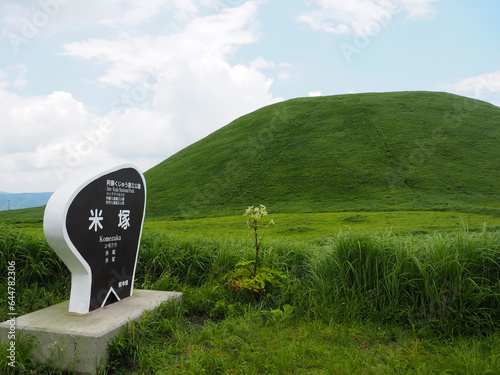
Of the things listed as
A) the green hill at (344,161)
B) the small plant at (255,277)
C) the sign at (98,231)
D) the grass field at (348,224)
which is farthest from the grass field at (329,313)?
the green hill at (344,161)

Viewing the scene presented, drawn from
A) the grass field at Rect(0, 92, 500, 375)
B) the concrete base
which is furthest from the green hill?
the concrete base

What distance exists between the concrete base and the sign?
0.95 feet

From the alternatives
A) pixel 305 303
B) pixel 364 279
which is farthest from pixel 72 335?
pixel 364 279

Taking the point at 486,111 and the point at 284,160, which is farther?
the point at 486,111

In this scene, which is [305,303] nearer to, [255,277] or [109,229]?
[255,277]

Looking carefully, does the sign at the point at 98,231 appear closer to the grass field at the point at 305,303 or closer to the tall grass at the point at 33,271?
the grass field at the point at 305,303

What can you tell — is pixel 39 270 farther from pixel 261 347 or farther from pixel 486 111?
pixel 486 111

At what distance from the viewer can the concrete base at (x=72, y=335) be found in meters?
3.78

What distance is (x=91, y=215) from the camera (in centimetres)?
454

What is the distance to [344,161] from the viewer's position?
31688 mm

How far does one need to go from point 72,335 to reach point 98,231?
1.19m

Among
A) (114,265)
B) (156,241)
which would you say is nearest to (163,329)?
(114,265)

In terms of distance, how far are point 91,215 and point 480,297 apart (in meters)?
4.20

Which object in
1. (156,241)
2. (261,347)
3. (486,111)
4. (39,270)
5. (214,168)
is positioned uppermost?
(486,111)
